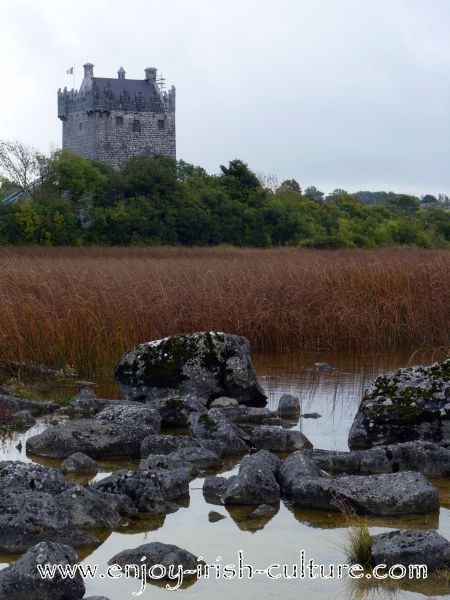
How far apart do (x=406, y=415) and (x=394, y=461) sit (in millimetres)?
772

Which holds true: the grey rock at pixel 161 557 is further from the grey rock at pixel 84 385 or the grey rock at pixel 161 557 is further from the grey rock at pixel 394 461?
the grey rock at pixel 84 385

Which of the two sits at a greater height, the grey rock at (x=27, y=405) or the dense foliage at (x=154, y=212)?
the dense foliage at (x=154, y=212)

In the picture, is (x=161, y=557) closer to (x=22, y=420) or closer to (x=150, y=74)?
(x=22, y=420)

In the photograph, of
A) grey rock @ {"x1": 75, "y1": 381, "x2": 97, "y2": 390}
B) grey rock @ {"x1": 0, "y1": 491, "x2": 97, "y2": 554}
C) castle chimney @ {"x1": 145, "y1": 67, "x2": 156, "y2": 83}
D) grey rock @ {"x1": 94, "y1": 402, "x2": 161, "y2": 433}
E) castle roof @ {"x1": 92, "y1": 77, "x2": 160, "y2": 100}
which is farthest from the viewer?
castle chimney @ {"x1": 145, "y1": 67, "x2": 156, "y2": 83}

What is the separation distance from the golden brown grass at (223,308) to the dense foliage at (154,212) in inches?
806

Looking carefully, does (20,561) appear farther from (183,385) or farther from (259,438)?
(183,385)

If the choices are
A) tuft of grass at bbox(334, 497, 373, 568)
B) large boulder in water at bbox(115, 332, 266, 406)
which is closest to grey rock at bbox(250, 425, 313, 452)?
large boulder in water at bbox(115, 332, 266, 406)

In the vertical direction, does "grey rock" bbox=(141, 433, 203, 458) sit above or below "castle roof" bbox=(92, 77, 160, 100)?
below

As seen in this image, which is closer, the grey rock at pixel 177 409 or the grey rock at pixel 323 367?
the grey rock at pixel 177 409

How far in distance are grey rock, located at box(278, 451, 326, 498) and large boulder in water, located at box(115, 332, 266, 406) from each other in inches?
107

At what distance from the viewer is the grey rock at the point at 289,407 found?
25.4ft

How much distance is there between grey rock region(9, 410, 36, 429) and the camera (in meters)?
7.29

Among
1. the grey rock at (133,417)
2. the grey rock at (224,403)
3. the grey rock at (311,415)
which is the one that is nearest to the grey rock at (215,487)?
the grey rock at (133,417)

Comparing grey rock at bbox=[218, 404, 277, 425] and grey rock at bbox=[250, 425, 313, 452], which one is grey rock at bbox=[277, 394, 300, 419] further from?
grey rock at bbox=[250, 425, 313, 452]
